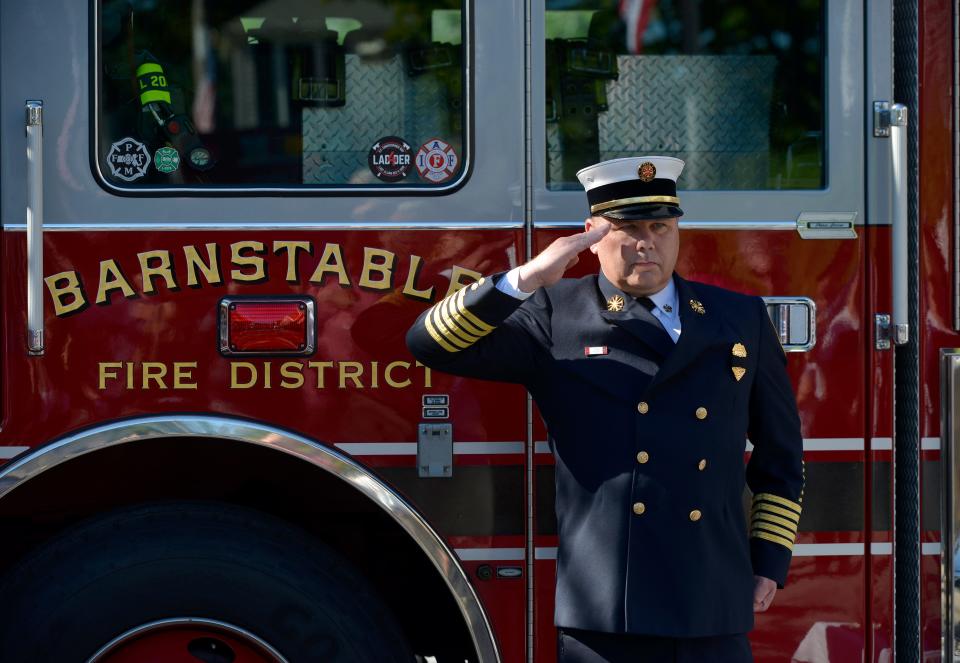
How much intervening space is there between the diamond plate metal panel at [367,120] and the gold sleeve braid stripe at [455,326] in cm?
55

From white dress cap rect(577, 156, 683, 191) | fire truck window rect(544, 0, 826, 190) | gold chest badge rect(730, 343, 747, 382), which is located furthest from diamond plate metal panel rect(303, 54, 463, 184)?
gold chest badge rect(730, 343, 747, 382)

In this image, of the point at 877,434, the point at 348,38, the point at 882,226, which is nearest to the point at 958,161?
the point at 882,226

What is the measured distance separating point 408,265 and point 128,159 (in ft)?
2.38

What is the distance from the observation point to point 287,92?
9.17ft

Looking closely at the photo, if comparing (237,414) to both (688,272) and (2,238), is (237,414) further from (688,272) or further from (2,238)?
(688,272)

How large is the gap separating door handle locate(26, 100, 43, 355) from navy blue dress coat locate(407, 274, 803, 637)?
2.96 ft

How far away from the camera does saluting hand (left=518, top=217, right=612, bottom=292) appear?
2.22m

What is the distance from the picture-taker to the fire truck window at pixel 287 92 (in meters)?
2.76

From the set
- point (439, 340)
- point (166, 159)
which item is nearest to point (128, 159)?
point (166, 159)

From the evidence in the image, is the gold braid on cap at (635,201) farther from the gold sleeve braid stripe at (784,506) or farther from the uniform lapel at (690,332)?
the gold sleeve braid stripe at (784,506)

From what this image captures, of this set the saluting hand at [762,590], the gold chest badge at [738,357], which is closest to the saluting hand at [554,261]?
the gold chest badge at [738,357]

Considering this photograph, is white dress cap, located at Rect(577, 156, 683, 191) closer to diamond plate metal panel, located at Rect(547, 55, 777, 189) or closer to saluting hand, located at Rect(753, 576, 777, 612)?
diamond plate metal panel, located at Rect(547, 55, 777, 189)

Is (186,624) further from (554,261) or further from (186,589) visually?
(554,261)

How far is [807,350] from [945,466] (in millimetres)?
434
